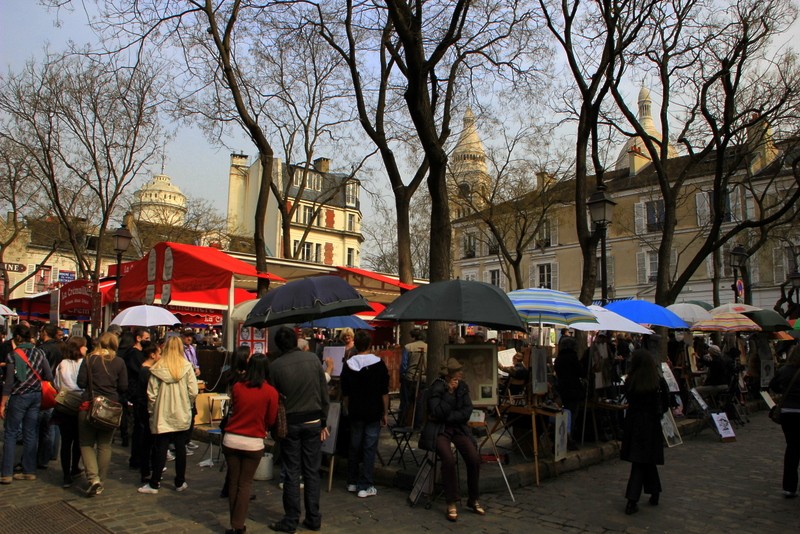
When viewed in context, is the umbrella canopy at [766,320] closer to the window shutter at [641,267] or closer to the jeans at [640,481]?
the jeans at [640,481]

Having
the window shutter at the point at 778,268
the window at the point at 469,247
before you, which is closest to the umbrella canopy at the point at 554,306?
the window shutter at the point at 778,268

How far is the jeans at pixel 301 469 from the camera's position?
5.29 meters

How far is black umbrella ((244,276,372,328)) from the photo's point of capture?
8.01 meters

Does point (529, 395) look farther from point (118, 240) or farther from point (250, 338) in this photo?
point (118, 240)

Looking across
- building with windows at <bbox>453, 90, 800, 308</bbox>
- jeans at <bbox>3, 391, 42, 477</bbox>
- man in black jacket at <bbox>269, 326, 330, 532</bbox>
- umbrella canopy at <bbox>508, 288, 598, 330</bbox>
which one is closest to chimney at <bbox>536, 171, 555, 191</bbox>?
building with windows at <bbox>453, 90, 800, 308</bbox>

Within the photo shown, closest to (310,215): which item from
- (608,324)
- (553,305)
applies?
(608,324)

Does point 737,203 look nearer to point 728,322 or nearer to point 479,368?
point 728,322

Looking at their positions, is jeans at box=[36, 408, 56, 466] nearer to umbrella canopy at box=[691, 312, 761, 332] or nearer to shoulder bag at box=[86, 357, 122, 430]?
shoulder bag at box=[86, 357, 122, 430]

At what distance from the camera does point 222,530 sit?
17.7ft

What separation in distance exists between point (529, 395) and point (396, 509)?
245 centimetres

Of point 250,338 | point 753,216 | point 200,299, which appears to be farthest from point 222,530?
point 753,216

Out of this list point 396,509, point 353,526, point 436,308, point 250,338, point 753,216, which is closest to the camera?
point 353,526

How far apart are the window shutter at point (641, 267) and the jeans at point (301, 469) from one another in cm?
3910

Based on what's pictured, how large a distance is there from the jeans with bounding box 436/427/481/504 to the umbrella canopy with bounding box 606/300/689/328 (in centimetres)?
598
